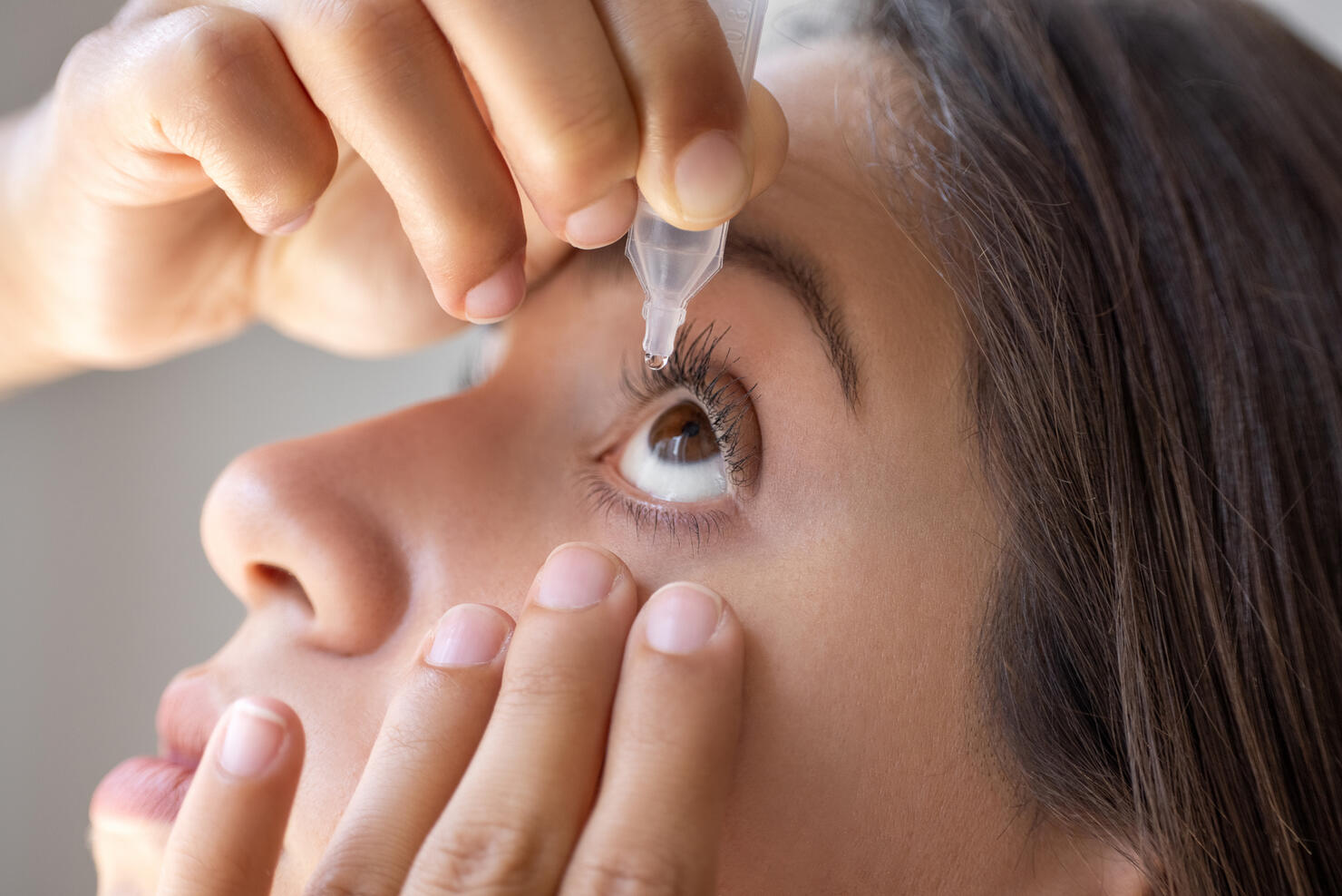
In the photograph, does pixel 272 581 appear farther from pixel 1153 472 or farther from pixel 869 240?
pixel 1153 472

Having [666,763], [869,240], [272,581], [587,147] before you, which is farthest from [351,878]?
[869,240]

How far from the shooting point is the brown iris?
75 cm

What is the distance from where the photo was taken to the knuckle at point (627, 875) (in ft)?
1.73

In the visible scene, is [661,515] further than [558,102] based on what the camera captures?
Yes

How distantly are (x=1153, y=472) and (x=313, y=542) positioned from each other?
1.92 feet

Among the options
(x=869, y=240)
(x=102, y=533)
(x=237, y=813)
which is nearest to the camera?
(x=237, y=813)

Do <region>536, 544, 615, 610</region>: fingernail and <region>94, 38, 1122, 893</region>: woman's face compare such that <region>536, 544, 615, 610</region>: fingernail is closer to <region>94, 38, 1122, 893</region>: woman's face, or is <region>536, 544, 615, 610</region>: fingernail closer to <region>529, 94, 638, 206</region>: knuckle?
<region>94, 38, 1122, 893</region>: woman's face

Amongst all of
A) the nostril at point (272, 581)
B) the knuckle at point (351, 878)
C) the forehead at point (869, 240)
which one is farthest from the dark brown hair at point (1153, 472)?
the nostril at point (272, 581)

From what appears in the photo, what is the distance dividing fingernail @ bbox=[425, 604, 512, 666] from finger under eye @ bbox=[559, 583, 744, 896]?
8 centimetres

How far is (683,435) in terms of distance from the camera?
0.76m

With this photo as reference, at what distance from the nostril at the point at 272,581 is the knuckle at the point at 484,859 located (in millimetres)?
293

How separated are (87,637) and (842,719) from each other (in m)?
1.38

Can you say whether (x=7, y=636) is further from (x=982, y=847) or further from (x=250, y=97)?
(x=982, y=847)

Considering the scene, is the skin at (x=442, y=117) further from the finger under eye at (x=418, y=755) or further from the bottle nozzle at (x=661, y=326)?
the finger under eye at (x=418, y=755)
